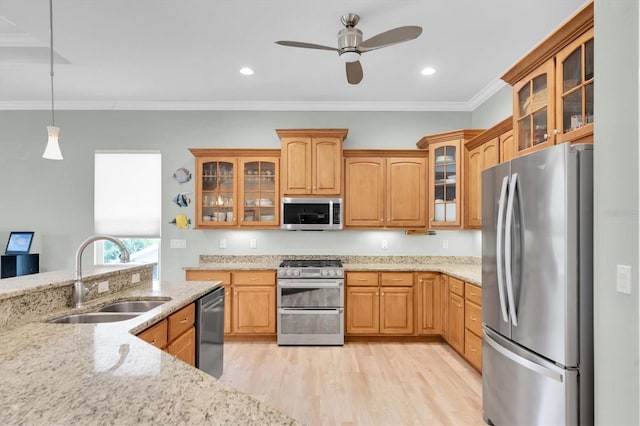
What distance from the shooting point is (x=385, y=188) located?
432cm

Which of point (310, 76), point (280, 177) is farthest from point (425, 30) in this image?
point (280, 177)

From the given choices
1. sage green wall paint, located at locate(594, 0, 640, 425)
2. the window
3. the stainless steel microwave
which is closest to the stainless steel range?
the stainless steel microwave

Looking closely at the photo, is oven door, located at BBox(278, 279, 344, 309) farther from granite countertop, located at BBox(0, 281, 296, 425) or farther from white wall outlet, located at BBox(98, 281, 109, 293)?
granite countertop, located at BBox(0, 281, 296, 425)

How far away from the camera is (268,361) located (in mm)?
3467

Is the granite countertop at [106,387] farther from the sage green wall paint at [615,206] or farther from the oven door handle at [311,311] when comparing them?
the oven door handle at [311,311]

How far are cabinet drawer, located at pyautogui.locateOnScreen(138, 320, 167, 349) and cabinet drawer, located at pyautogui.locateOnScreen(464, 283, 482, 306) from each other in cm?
249

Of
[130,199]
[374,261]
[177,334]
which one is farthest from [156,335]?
[130,199]

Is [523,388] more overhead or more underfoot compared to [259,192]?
more underfoot

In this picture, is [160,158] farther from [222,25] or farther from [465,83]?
[465,83]

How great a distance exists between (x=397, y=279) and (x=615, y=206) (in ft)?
8.62

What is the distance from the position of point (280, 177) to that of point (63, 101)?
9.71ft

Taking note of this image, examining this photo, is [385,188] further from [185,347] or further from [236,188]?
[185,347]

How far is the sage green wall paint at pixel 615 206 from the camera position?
4.84 feet

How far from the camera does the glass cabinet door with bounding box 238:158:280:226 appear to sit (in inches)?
169
